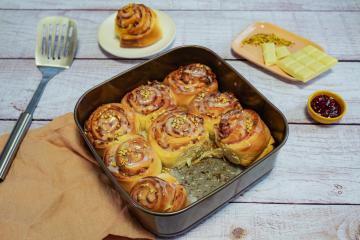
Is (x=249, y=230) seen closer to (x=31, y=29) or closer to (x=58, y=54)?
(x=58, y=54)

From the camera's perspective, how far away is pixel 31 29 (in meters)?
2.21

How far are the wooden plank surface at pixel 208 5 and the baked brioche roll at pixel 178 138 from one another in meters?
1.02

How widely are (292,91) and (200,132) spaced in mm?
618

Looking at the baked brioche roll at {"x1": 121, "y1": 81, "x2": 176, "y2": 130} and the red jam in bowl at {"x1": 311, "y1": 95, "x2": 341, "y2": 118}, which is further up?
the baked brioche roll at {"x1": 121, "y1": 81, "x2": 176, "y2": 130}

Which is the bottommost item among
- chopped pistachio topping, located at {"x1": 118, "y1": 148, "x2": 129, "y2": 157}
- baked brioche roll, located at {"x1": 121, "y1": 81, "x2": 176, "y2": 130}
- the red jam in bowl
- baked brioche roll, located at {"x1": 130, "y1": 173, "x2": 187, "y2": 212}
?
the red jam in bowl

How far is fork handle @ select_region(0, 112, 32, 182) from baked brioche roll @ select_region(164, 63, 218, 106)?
25.4 inches

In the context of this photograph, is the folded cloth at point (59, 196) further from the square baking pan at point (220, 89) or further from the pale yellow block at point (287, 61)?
the pale yellow block at point (287, 61)

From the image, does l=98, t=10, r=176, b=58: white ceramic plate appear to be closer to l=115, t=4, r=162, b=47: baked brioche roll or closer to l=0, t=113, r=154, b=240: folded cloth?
l=115, t=4, r=162, b=47: baked brioche roll

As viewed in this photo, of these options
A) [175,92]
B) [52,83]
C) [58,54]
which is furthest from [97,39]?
[175,92]

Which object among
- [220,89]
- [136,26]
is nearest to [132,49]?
[136,26]

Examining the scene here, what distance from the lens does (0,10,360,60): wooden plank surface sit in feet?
6.82

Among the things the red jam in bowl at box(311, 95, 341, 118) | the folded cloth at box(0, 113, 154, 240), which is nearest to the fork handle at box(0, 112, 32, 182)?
the folded cloth at box(0, 113, 154, 240)

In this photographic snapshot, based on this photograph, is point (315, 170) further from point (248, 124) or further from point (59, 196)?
point (59, 196)

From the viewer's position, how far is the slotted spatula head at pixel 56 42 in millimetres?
1977
